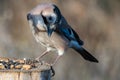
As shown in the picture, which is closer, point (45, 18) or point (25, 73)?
point (25, 73)

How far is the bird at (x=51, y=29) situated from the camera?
4695 mm

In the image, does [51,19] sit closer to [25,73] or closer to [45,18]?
[45,18]

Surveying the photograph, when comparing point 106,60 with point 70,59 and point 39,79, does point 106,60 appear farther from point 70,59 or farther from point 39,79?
point 39,79

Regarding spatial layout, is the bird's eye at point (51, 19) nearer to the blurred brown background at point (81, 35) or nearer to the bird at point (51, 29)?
the bird at point (51, 29)

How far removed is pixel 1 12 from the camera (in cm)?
776

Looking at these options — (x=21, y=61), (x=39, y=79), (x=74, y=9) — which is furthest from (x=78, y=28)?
(x=39, y=79)

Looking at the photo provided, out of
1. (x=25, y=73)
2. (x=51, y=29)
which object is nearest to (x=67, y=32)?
(x=51, y=29)

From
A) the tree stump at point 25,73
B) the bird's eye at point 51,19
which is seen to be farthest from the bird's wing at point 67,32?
the tree stump at point 25,73

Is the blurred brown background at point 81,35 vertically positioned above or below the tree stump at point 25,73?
below

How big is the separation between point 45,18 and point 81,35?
9.18ft

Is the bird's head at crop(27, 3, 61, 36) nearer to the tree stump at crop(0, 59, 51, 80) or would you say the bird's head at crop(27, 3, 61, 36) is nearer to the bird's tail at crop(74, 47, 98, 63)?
the bird's tail at crop(74, 47, 98, 63)

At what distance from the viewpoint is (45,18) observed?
469 cm

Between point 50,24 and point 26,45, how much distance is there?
119 inches

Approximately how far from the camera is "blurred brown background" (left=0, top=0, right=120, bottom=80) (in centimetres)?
748
